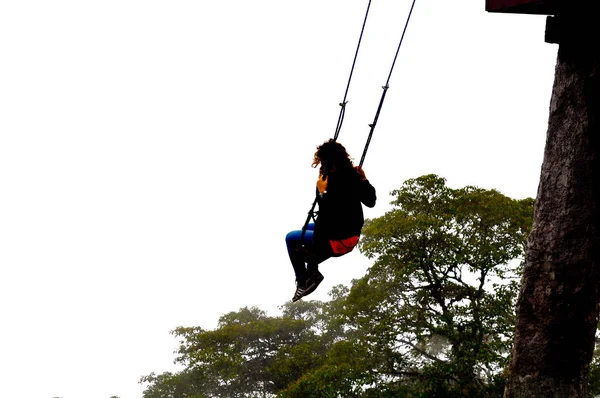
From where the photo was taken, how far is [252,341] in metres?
20.6

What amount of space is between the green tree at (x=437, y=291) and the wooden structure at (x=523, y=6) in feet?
26.8

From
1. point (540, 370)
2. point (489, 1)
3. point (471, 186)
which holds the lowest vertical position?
point (540, 370)

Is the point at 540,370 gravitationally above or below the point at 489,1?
below

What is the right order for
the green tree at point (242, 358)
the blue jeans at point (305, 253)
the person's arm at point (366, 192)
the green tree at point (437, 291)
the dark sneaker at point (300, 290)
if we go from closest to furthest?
the person's arm at point (366, 192), the blue jeans at point (305, 253), the dark sneaker at point (300, 290), the green tree at point (437, 291), the green tree at point (242, 358)

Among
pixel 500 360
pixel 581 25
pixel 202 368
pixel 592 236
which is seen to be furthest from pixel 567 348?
pixel 202 368

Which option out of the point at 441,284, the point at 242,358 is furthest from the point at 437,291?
the point at 242,358

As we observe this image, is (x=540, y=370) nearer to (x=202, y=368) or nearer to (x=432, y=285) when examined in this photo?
(x=432, y=285)

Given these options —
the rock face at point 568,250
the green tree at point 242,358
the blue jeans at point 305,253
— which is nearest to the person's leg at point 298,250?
the blue jeans at point 305,253

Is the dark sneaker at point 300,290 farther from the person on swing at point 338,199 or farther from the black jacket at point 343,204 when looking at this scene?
the black jacket at point 343,204

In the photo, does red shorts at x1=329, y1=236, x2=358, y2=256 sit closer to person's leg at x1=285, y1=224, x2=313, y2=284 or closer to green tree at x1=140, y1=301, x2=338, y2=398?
person's leg at x1=285, y1=224, x2=313, y2=284

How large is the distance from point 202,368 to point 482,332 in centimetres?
942

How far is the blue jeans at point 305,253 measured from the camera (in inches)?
179

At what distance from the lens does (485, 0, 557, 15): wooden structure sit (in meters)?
3.89

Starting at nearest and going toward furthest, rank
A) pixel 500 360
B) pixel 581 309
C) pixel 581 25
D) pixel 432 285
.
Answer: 1. pixel 581 25
2. pixel 581 309
3. pixel 500 360
4. pixel 432 285
